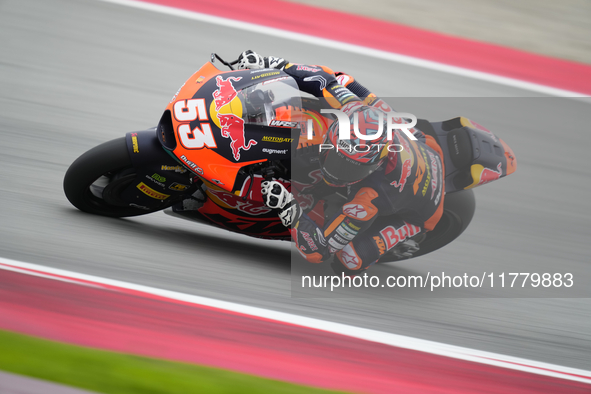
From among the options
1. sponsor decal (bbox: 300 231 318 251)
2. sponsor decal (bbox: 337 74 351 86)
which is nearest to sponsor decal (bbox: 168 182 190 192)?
sponsor decal (bbox: 300 231 318 251)

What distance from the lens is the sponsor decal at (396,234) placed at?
3.65 metres

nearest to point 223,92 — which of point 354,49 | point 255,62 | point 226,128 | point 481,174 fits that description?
point 226,128

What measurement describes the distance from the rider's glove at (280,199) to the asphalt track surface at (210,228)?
651 millimetres

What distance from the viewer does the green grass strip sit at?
265cm

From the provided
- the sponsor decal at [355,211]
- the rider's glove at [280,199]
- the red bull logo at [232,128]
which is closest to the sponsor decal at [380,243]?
the sponsor decal at [355,211]

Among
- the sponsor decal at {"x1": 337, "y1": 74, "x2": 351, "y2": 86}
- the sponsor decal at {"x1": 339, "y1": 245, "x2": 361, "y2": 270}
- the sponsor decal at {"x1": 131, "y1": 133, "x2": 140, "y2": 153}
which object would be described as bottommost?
the sponsor decal at {"x1": 339, "y1": 245, "x2": 361, "y2": 270}

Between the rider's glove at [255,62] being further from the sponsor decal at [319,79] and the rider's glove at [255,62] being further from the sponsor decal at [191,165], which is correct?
the sponsor decal at [191,165]

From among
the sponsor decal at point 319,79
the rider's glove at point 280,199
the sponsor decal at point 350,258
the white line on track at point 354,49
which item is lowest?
the sponsor decal at point 350,258

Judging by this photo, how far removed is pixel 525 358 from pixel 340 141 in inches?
78.0

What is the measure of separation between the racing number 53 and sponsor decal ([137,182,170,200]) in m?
0.52

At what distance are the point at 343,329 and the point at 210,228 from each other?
129 centimetres

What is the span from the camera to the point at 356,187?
136 inches

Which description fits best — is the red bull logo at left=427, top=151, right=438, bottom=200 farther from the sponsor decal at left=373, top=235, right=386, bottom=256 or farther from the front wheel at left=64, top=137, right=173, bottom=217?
the front wheel at left=64, top=137, right=173, bottom=217

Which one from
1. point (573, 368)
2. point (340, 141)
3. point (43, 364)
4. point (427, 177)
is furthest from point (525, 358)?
point (43, 364)
